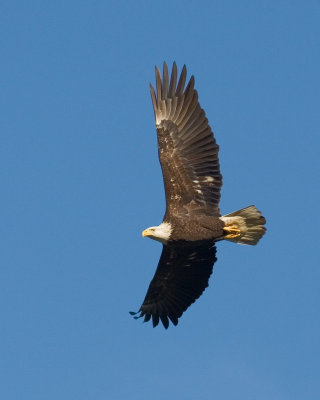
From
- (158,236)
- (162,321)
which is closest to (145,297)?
(162,321)

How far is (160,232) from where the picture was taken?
57.4 ft

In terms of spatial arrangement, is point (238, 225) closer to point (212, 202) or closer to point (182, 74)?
point (212, 202)

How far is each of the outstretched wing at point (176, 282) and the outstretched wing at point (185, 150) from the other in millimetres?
→ 779

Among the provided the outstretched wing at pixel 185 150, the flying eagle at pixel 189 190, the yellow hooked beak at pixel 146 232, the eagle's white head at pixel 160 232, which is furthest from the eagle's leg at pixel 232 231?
the yellow hooked beak at pixel 146 232

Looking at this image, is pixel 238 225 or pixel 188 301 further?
pixel 188 301

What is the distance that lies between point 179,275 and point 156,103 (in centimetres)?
302

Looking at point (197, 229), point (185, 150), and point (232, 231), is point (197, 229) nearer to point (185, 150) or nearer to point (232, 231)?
point (232, 231)

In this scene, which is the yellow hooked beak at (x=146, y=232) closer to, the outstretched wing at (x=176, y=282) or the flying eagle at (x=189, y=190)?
the flying eagle at (x=189, y=190)

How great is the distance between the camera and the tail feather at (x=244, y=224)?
57.3ft

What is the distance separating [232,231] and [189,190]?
994 mm

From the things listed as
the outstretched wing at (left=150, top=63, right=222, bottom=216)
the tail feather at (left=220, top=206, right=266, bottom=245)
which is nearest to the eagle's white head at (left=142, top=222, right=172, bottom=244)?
the outstretched wing at (left=150, top=63, right=222, bottom=216)

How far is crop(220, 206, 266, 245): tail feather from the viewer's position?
17.5 m

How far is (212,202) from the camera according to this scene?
17.7 meters

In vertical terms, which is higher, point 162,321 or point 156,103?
point 156,103
